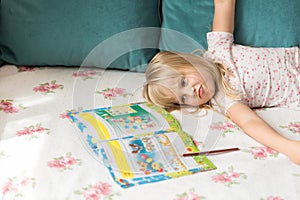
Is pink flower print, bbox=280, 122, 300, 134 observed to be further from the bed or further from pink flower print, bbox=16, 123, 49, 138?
pink flower print, bbox=16, 123, 49, 138

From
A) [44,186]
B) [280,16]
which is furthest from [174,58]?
[44,186]

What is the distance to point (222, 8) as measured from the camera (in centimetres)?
182

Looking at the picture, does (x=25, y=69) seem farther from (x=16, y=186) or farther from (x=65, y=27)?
(x=16, y=186)

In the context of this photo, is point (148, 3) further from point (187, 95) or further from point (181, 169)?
point (181, 169)

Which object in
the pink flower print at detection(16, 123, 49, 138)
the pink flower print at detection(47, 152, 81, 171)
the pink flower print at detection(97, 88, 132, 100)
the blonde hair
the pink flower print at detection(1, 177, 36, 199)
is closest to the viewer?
the pink flower print at detection(1, 177, 36, 199)

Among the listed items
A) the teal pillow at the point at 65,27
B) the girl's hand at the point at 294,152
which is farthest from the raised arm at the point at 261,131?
the teal pillow at the point at 65,27

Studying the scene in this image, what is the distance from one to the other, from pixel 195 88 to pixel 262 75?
0.25 metres

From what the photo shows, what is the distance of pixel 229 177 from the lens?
1345 mm

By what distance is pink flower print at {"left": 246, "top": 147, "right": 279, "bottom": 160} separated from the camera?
1.44 m

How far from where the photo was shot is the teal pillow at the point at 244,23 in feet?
6.03

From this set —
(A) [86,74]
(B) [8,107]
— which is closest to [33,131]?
(B) [8,107]

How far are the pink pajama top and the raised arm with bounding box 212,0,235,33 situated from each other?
0.19 feet

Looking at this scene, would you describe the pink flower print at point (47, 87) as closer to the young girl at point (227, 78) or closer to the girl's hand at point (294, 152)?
the young girl at point (227, 78)

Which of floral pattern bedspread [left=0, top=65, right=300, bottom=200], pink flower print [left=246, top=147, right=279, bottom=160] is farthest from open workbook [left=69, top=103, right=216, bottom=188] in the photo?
pink flower print [left=246, top=147, right=279, bottom=160]
